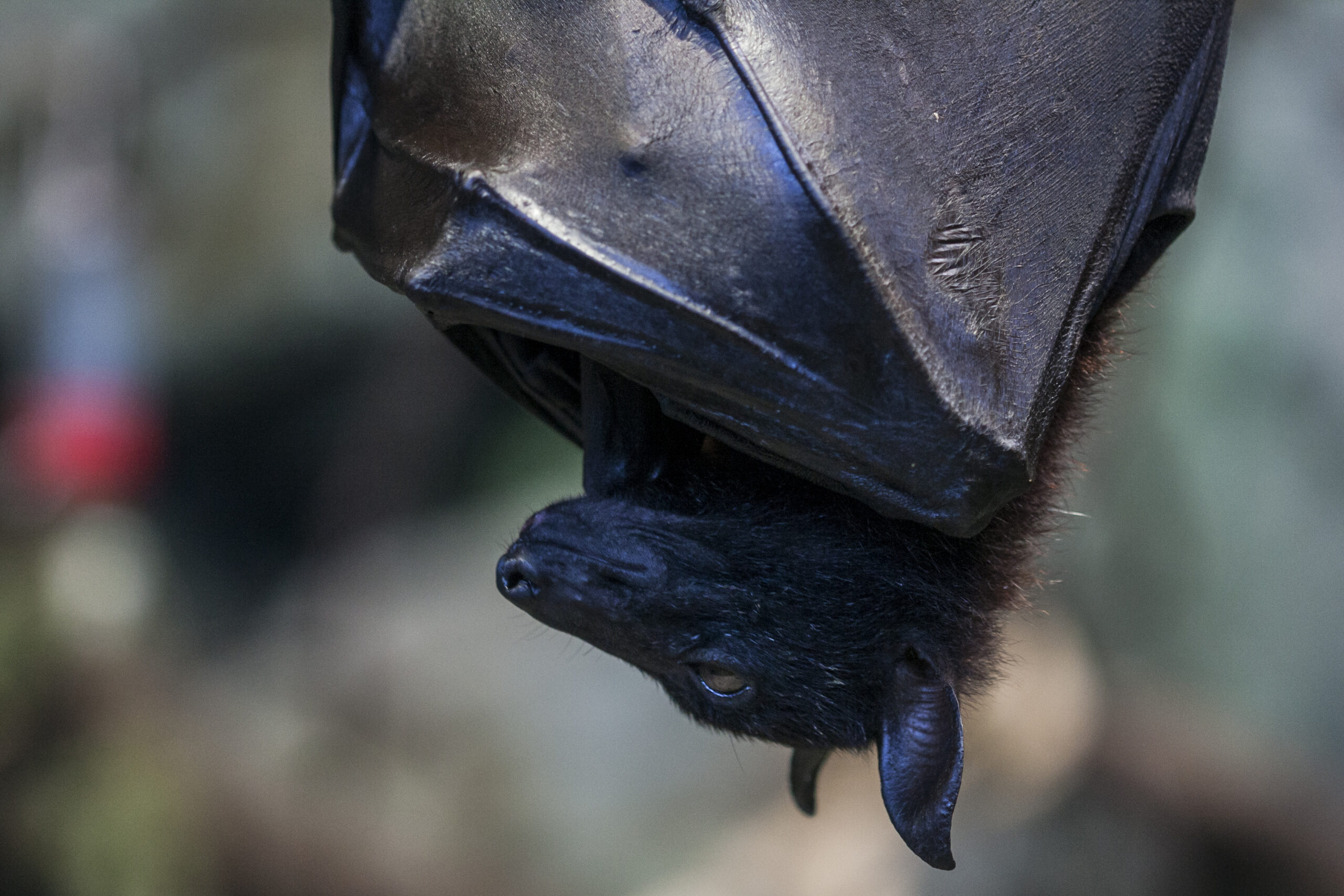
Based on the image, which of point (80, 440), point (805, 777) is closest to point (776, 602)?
point (805, 777)

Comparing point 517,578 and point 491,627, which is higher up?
point 517,578

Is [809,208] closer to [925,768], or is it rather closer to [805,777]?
[925,768]

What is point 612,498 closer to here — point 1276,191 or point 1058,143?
point 1058,143

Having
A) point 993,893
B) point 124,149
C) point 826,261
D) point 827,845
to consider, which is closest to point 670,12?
point 826,261

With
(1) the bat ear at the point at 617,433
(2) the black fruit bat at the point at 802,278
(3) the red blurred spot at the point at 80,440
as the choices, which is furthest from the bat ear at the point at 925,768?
(3) the red blurred spot at the point at 80,440

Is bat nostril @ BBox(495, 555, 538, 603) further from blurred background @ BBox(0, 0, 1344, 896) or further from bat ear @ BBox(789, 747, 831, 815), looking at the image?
blurred background @ BBox(0, 0, 1344, 896)

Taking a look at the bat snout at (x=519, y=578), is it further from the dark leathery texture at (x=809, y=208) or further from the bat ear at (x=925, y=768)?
the bat ear at (x=925, y=768)
